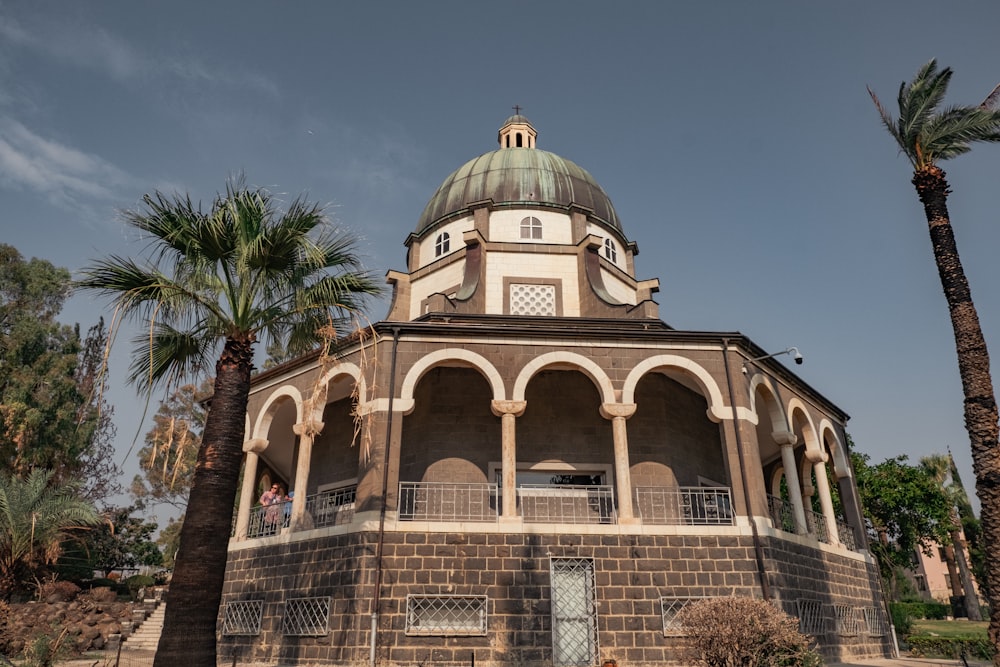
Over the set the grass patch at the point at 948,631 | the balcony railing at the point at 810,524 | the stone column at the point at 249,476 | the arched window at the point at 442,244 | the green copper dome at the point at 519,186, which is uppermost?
the green copper dome at the point at 519,186

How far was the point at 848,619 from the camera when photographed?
1702 cm

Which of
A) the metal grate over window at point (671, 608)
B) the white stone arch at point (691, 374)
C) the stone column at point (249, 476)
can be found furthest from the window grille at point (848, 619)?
the stone column at point (249, 476)

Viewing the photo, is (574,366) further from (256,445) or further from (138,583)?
(138,583)

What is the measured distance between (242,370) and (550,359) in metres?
7.27

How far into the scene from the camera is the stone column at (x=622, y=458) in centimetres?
1435

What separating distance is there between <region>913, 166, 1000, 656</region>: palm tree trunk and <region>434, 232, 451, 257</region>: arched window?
13.5 m

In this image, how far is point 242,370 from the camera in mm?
10312

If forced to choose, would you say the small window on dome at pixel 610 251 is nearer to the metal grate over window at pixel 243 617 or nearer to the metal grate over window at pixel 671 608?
the metal grate over window at pixel 671 608

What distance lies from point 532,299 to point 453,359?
6368 mm

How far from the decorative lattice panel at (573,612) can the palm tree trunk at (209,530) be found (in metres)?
6.82

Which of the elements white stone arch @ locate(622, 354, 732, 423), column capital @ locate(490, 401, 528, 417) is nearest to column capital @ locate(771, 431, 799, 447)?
white stone arch @ locate(622, 354, 732, 423)

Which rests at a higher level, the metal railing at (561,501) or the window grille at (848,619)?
the metal railing at (561,501)

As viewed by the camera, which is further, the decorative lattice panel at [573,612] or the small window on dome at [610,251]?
the small window on dome at [610,251]

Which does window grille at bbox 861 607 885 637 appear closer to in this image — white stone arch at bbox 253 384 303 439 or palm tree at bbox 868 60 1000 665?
palm tree at bbox 868 60 1000 665
